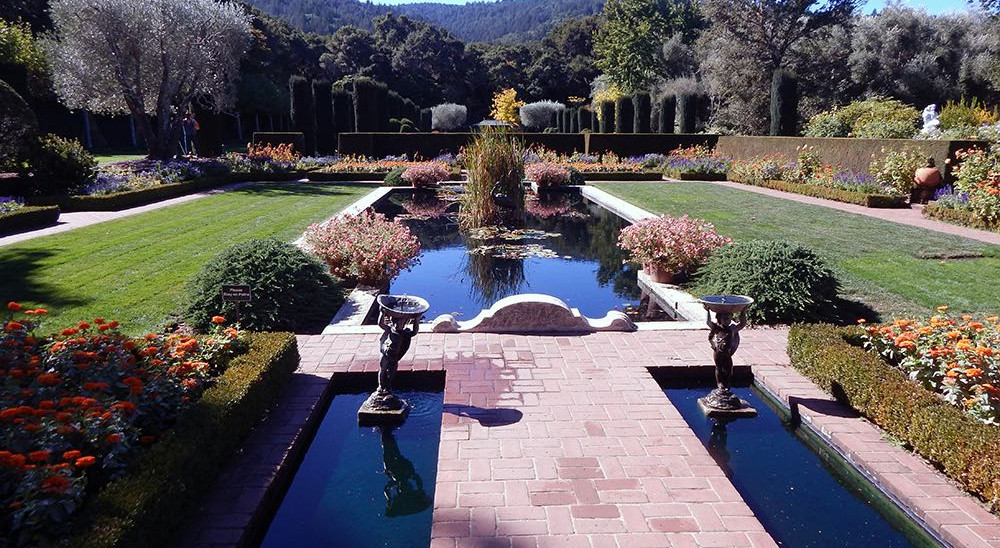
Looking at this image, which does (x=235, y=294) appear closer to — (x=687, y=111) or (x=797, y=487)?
(x=797, y=487)

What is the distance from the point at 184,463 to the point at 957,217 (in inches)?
451

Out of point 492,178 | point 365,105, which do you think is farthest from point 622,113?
point 492,178

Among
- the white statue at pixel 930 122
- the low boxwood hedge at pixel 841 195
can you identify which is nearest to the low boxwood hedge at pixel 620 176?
the low boxwood hedge at pixel 841 195

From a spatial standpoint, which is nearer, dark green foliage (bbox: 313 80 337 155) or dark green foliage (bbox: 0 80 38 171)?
dark green foliage (bbox: 0 80 38 171)

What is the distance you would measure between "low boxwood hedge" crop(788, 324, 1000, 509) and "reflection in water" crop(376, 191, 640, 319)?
2087mm

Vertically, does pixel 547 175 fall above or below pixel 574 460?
above

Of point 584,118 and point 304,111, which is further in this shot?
point 584,118

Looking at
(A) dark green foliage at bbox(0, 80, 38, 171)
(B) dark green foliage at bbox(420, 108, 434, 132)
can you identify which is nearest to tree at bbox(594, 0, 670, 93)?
(B) dark green foliage at bbox(420, 108, 434, 132)

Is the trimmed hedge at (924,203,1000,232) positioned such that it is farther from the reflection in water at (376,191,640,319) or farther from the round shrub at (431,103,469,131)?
the round shrub at (431,103,469,131)

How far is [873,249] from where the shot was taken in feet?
25.8

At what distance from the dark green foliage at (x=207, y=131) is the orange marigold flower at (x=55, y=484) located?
19820 millimetres

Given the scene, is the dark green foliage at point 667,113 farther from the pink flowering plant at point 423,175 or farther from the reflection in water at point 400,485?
the reflection in water at point 400,485

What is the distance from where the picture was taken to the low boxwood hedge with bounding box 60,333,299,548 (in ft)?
6.66

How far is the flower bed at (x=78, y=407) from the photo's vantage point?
199 cm
